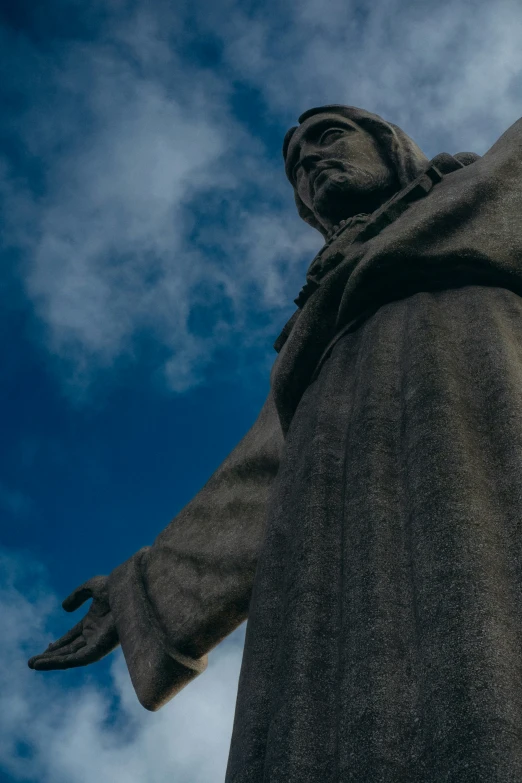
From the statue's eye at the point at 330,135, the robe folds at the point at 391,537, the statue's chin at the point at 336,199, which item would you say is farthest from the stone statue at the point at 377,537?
the statue's eye at the point at 330,135

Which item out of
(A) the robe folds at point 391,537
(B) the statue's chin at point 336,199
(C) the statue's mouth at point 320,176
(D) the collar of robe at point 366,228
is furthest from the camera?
(C) the statue's mouth at point 320,176

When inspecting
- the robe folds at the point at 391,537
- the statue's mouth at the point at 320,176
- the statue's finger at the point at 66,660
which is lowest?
the robe folds at the point at 391,537

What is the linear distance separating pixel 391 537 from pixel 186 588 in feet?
10.0

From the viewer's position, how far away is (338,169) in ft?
22.1

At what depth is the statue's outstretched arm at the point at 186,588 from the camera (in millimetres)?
5363

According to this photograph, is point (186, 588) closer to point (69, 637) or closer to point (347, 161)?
point (69, 637)

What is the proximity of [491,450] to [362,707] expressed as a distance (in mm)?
1093

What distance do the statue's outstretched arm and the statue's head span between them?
173 centimetres

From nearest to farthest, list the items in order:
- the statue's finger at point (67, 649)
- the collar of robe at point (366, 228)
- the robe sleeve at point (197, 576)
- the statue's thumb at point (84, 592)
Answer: the collar of robe at point (366, 228) → the robe sleeve at point (197, 576) → the statue's finger at point (67, 649) → the statue's thumb at point (84, 592)

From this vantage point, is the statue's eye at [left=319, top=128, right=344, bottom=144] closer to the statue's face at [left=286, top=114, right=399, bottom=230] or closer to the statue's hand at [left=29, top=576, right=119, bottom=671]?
the statue's face at [left=286, top=114, right=399, bottom=230]

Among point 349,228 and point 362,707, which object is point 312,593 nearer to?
point 362,707

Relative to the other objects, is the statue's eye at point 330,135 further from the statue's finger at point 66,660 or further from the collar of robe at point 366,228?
the statue's finger at point 66,660

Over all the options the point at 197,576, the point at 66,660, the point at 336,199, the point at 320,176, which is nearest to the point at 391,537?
the point at 197,576

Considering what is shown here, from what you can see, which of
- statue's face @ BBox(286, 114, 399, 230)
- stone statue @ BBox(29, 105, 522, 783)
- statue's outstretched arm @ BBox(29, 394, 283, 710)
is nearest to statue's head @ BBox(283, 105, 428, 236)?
statue's face @ BBox(286, 114, 399, 230)
